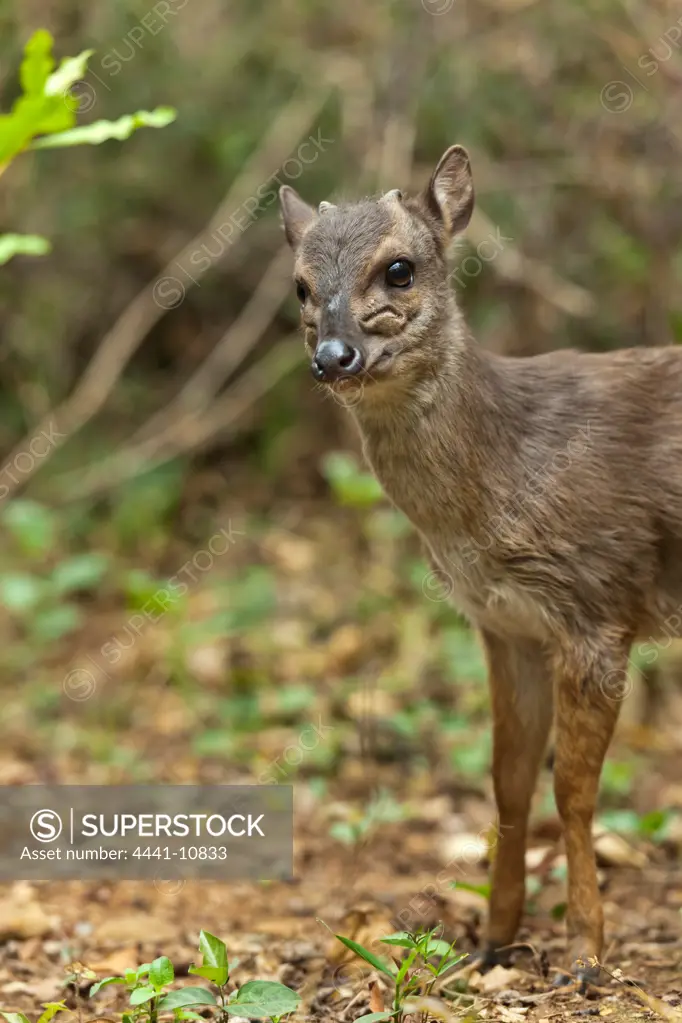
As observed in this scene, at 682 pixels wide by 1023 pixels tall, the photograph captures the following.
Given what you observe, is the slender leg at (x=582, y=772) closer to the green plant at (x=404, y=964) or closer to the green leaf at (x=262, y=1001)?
the green plant at (x=404, y=964)

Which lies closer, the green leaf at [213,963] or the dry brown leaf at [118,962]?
the green leaf at [213,963]

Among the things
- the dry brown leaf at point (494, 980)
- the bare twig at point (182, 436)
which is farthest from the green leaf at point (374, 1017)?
the bare twig at point (182, 436)

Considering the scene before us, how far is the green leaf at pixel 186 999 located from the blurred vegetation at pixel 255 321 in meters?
3.93

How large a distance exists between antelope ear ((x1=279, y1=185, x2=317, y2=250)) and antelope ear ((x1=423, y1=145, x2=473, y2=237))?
21.3 inches

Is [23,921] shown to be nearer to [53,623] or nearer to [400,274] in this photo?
[400,274]

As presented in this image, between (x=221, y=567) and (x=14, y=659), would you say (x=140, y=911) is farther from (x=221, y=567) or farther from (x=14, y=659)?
(x=221, y=567)

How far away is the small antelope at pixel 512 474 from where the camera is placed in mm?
5285

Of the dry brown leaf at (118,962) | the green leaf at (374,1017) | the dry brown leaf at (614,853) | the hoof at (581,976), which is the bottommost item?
the green leaf at (374,1017)

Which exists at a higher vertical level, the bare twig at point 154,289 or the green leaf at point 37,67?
the bare twig at point 154,289

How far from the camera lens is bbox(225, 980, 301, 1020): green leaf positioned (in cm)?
411

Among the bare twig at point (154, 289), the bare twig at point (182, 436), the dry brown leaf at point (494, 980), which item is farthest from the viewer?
the bare twig at point (182, 436)

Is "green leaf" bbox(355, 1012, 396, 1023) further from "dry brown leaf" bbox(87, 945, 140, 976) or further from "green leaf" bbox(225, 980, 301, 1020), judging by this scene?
"dry brown leaf" bbox(87, 945, 140, 976)

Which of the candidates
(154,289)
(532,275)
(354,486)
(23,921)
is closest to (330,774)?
(354,486)

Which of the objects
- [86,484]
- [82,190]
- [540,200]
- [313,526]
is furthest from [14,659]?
[540,200]
